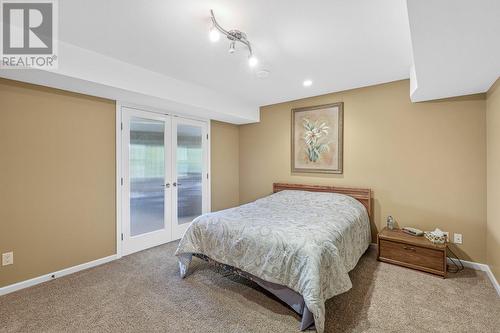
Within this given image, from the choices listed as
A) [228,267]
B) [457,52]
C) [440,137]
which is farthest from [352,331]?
[440,137]

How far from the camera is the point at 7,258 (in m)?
2.30

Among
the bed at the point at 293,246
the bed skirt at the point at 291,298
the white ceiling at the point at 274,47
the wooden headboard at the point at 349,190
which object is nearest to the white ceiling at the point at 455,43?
the white ceiling at the point at 274,47

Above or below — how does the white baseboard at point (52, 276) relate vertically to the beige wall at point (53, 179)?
below

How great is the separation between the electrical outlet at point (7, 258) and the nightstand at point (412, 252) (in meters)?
4.13

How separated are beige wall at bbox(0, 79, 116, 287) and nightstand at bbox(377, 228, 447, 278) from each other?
11.8 feet

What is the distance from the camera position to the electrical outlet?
7.47ft

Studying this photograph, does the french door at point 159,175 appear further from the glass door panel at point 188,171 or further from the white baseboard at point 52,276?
the white baseboard at point 52,276

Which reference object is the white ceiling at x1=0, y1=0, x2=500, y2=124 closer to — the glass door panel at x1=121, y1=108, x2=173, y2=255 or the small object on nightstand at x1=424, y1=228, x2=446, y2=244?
the glass door panel at x1=121, y1=108, x2=173, y2=255

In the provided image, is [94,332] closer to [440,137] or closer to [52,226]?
[52,226]

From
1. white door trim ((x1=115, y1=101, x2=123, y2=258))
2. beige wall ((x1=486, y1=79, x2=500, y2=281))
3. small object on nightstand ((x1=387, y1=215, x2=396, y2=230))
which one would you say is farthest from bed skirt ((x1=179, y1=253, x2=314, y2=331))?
beige wall ((x1=486, y1=79, x2=500, y2=281))

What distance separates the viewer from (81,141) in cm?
280

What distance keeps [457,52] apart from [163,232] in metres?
4.08

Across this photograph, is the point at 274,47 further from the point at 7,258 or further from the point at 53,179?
the point at 7,258

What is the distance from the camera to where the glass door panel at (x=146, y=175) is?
3.34 metres
